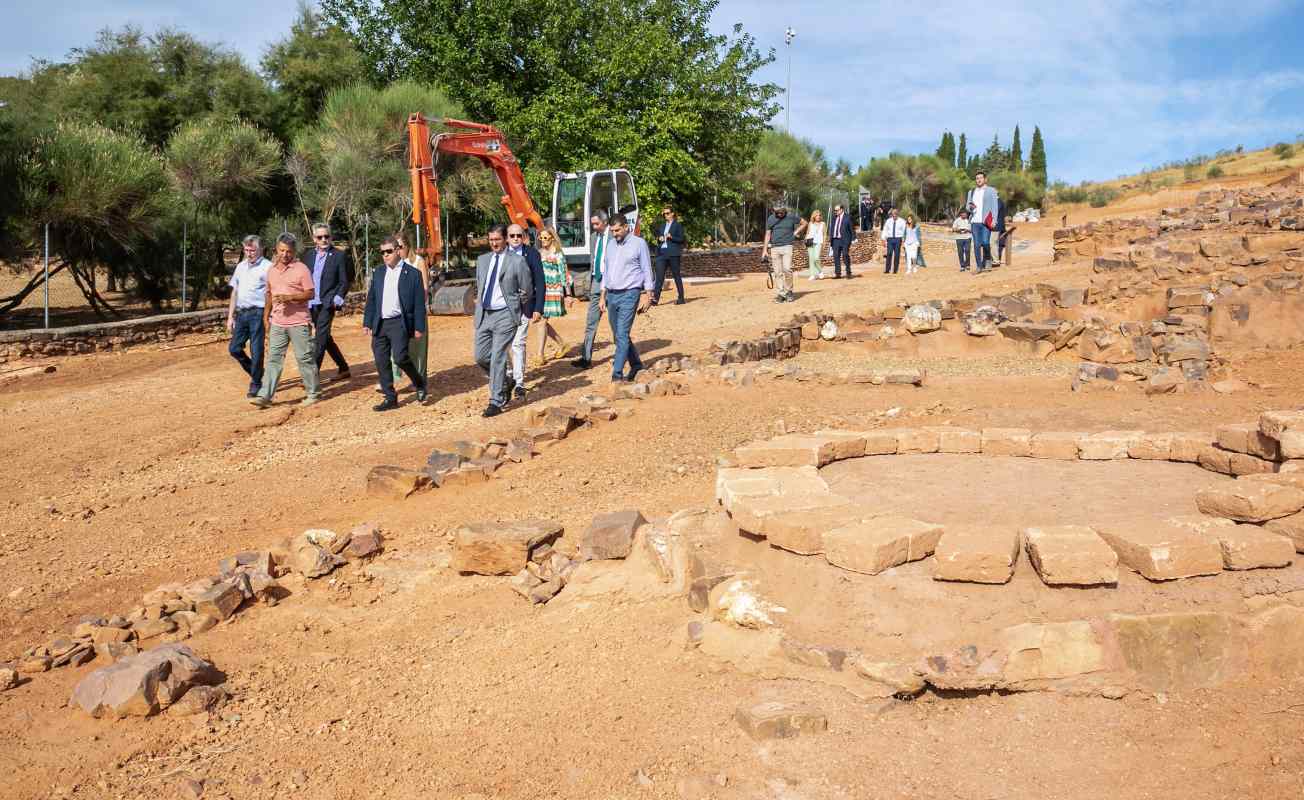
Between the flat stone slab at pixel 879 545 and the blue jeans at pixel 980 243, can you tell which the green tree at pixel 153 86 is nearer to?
the blue jeans at pixel 980 243

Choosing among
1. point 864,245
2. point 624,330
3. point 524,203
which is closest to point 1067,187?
point 864,245

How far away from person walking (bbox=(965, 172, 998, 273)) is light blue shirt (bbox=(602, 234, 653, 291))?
9092mm

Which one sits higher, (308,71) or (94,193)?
(308,71)

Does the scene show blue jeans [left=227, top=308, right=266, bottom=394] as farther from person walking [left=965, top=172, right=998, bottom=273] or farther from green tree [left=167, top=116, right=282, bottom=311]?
green tree [left=167, top=116, right=282, bottom=311]

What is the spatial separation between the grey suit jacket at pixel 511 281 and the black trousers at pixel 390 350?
0.96 meters

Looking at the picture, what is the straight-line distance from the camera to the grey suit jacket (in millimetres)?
9070

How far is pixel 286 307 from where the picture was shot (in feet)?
32.4

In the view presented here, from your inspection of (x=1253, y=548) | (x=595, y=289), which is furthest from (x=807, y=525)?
(x=595, y=289)

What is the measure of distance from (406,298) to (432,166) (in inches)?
260

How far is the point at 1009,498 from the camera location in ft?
18.0

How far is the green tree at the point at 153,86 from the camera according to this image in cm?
2478

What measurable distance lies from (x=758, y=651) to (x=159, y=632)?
313cm

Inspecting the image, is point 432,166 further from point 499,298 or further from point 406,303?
point 499,298

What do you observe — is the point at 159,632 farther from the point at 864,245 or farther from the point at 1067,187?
the point at 1067,187
